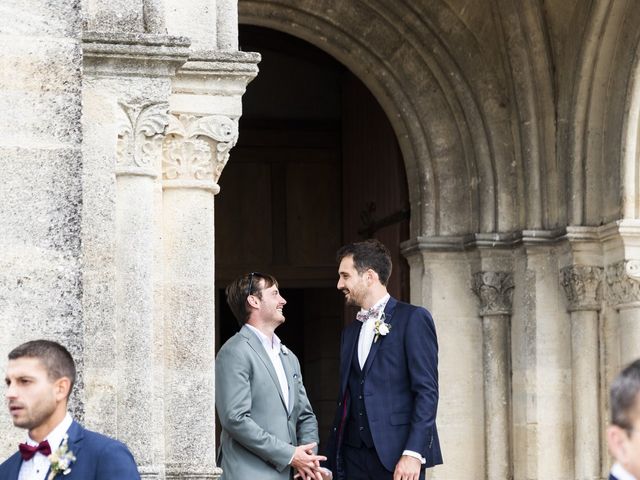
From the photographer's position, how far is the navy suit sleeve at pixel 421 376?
19.1ft

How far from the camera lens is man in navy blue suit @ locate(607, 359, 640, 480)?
8.96 feet

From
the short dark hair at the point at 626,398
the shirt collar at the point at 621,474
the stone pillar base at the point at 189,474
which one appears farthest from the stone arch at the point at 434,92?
the short dark hair at the point at 626,398

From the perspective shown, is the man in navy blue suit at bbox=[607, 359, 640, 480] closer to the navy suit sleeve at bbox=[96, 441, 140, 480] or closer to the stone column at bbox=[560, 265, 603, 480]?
the navy suit sleeve at bbox=[96, 441, 140, 480]

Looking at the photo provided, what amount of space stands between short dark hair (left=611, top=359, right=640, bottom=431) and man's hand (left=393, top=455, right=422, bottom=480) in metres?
2.95

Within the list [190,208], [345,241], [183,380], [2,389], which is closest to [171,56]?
[190,208]

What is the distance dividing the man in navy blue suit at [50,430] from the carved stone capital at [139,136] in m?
2.25

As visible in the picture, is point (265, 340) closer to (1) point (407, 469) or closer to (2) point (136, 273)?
(2) point (136, 273)

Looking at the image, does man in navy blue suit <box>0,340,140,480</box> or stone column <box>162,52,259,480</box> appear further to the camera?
stone column <box>162,52,259,480</box>

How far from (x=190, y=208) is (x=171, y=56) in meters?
0.73

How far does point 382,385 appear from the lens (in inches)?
233

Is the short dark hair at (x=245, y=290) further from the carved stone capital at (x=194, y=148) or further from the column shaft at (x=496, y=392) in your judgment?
the column shaft at (x=496, y=392)

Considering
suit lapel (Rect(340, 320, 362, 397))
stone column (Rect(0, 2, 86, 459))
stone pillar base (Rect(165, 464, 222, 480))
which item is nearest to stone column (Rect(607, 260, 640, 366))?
suit lapel (Rect(340, 320, 362, 397))

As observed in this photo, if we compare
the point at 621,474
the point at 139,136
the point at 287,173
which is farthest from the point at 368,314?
the point at 287,173

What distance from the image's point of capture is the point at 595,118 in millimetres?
9586
